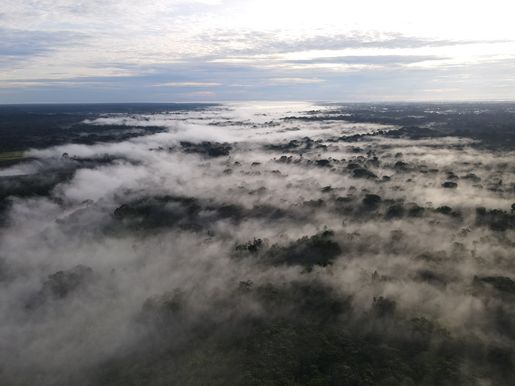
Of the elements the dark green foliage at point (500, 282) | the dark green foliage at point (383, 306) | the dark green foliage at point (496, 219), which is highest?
the dark green foliage at point (496, 219)

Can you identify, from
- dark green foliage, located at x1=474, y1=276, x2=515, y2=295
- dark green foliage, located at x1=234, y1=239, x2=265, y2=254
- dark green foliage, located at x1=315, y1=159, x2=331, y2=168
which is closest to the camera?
dark green foliage, located at x1=474, y1=276, x2=515, y2=295

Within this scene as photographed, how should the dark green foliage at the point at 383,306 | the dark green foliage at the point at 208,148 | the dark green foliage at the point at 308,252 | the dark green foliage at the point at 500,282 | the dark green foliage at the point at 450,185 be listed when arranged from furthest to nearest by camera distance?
the dark green foliage at the point at 208,148 → the dark green foliage at the point at 450,185 → the dark green foliage at the point at 308,252 → the dark green foliage at the point at 500,282 → the dark green foliage at the point at 383,306

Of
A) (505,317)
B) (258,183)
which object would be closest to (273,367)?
(505,317)

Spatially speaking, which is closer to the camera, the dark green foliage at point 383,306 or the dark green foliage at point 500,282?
the dark green foliage at point 383,306

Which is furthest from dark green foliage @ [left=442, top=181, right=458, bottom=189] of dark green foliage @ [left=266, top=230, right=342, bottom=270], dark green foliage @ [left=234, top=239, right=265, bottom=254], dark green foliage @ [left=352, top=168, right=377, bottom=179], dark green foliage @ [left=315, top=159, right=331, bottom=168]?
dark green foliage @ [left=234, top=239, right=265, bottom=254]

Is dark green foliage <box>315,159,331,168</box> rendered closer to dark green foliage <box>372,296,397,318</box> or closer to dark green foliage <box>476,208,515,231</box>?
dark green foliage <box>476,208,515,231</box>

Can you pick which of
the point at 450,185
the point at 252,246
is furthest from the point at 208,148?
the point at 252,246

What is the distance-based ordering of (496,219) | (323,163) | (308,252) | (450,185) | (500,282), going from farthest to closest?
(323,163), (450,185), (496,219), (308,252), (500,282)

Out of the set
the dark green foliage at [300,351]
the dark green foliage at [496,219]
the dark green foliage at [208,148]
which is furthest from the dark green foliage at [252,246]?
the dark green foliage at [208,148]

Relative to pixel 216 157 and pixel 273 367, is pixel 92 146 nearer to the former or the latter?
pixel 216 157

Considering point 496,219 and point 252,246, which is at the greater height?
point 496,219

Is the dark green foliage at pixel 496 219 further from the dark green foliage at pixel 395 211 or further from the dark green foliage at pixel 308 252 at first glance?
the dark green foliage at pixel 308 252

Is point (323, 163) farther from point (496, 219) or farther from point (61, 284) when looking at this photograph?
point (61, 284)
